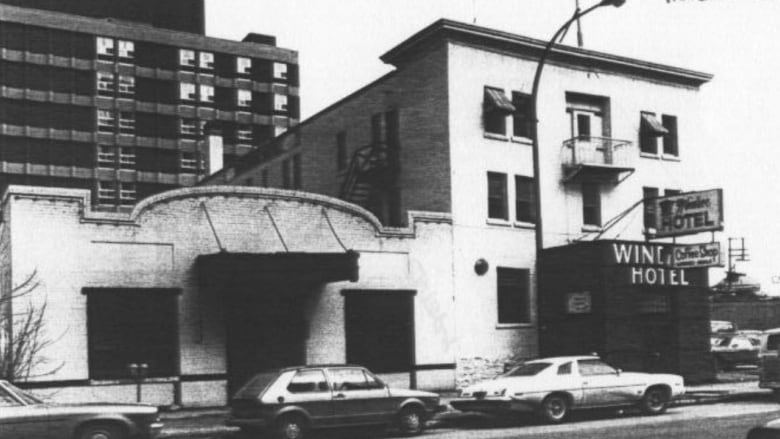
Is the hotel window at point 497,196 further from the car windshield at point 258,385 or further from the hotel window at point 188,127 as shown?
the hotel window at point 188,127

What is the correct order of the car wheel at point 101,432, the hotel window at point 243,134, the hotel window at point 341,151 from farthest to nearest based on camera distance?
the hotel window at point 243,134, the hotel window at point 341,151, the car wheel at point 101,432

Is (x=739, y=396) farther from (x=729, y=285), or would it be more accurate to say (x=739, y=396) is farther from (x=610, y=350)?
(x=729, y=285)

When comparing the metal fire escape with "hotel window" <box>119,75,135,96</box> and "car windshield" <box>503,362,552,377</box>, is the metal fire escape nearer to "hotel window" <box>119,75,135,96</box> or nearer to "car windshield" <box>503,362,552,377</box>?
"car windshield" <box>503,362,552,377</box>

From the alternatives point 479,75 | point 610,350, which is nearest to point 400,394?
point 610,350

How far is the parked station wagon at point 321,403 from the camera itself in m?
17.0

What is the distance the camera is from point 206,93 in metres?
72.9

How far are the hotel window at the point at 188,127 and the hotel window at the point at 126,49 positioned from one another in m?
6.16

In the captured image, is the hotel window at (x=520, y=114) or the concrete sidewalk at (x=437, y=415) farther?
the hotel window at (x=520, y=114)

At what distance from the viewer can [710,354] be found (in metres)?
29.3

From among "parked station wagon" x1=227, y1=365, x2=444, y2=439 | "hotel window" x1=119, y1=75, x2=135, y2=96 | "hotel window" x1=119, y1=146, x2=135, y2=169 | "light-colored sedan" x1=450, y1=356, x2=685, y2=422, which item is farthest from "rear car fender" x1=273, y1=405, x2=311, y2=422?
"hotel window" x1=119, y1=75, x2=135, y2=96

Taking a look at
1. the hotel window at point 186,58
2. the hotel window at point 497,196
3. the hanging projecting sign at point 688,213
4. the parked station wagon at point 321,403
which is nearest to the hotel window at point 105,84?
the hotel window at point 186,58

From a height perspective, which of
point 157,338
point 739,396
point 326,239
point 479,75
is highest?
A: point 479,75

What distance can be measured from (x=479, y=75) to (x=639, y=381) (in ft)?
39.2

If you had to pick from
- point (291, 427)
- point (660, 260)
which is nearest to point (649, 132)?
point (660, 260)
